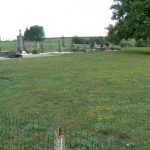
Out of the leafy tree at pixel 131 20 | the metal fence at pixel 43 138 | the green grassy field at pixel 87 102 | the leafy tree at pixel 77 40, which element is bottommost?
the leafy tree at pixel 77 40

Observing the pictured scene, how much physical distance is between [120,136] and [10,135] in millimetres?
2414

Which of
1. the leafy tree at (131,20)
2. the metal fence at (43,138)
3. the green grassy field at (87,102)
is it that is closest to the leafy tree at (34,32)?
the leafy tree at (131,20)

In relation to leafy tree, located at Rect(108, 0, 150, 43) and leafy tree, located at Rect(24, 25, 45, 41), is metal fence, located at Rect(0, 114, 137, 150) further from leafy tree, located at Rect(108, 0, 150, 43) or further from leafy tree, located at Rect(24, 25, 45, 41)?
leafy tree, located at Rect(24, 25, 45, 41)

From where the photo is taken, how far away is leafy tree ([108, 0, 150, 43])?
179ft

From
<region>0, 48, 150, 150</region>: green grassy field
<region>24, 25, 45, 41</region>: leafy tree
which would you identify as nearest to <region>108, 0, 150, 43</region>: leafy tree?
<region>0, 48, 150, 150</region>: green grassy field

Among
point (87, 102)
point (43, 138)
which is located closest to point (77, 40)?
point (87, 102)

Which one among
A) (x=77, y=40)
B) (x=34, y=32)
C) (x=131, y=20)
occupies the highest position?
(x=131, y=20)

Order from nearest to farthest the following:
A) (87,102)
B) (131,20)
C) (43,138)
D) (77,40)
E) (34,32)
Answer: (43,138) → (87,102) → (131,20) → (77,40) → (34,32)

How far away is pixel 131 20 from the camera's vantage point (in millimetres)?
55750

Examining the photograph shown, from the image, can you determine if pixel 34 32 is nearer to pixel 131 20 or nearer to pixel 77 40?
pixel 77 40

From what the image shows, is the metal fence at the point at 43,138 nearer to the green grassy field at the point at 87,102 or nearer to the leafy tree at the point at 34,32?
the green grassy field at the point at 87,102

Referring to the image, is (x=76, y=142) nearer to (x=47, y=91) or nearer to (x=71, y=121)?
(x=71, y=121)

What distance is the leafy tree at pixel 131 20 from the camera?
54.4 m

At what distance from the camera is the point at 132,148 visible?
9.82 m
